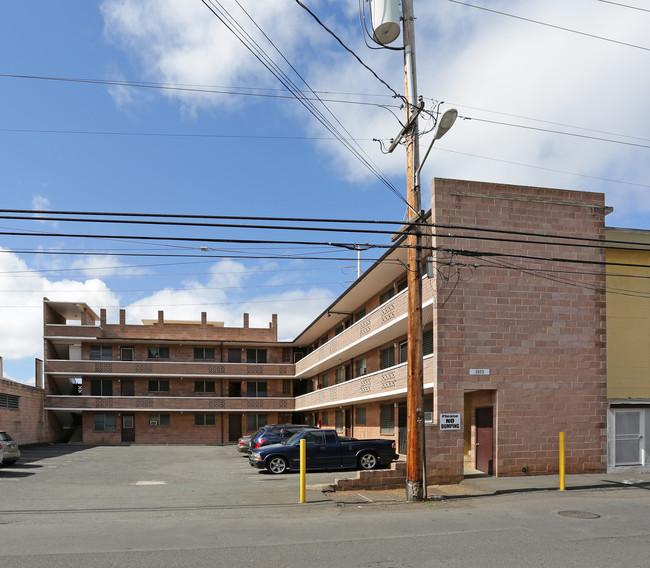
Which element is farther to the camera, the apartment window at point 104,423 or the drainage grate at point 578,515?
the apartment window at point 104,423

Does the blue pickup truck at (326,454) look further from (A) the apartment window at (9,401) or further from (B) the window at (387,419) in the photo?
(A) the apartment window at (9,401)

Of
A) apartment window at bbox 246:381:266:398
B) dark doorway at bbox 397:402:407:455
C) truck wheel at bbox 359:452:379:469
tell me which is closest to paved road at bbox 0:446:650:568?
truck wheel at bbox 359:452:379:469

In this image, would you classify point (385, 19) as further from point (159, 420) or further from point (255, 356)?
point (159, 420)

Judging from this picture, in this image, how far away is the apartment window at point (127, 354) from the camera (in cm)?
4891

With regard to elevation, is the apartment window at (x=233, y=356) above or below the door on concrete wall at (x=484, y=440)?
above

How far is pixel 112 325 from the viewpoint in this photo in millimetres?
49594

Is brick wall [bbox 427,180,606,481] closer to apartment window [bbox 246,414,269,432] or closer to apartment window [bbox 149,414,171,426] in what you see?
apartment window [bbox 246,414,269,432]

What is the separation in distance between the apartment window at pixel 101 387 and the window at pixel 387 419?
27903mm

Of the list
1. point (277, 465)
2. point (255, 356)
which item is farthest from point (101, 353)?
point (277, 465)

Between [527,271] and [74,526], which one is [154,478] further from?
[527,271]

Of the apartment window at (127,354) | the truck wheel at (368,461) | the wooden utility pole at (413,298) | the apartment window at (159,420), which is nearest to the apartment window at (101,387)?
the apartment window at (127,354)

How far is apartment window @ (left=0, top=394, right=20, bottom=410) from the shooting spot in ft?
122

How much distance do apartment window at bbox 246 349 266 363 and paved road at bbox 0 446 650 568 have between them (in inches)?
1342

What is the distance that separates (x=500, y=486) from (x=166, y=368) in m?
36.7
